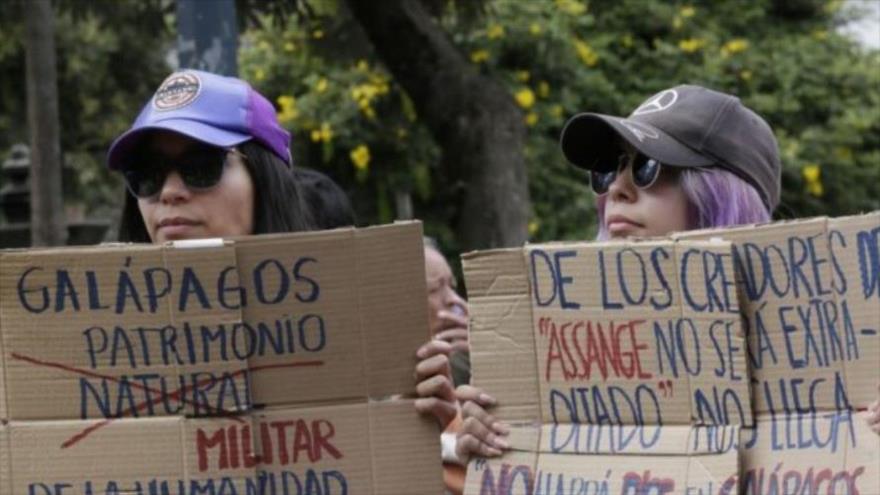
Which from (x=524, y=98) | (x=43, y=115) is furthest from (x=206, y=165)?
(x=524, y=98)

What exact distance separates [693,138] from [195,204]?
34.2 inches

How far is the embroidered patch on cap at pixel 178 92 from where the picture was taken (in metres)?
3.66

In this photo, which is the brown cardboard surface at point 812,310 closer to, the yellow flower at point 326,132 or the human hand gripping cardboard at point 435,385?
the human hand gripping cardboard at point 435,385

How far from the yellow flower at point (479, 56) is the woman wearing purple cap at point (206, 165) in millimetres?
8028

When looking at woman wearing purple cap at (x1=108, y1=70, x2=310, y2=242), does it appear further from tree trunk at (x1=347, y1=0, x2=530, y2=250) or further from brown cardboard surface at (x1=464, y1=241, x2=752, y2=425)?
tree trunk at (x1=347, y1=0, x2=530, y2=250)

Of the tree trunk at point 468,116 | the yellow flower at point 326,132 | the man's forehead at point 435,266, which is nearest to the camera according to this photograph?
the man's forehead at point 435,266

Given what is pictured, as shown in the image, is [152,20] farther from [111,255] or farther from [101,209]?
[101,209]

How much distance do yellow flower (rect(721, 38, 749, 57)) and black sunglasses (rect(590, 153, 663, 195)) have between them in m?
10.2

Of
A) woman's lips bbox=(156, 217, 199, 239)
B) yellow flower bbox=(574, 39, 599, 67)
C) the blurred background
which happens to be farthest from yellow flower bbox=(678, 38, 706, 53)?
woman's lips bbox=(156, 217, 199, 239)

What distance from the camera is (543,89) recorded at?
12695mm

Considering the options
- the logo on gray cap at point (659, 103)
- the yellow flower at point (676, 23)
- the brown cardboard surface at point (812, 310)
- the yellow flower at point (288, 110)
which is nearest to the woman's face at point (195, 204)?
the logo on gray cap at point (659, 103)

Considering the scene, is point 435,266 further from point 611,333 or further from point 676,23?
point 676,23

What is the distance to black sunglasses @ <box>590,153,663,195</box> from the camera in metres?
3.73

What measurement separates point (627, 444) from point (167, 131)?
0.96 m
